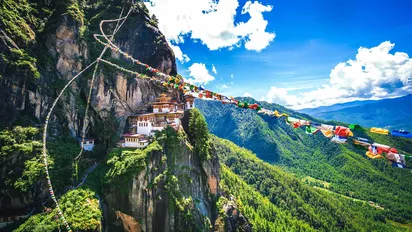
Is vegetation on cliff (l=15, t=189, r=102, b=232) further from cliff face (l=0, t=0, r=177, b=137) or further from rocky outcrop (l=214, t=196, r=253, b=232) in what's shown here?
rocky outcrop (l=214, t=196, r=253, b=232)

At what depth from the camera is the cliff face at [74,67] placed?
35906mm

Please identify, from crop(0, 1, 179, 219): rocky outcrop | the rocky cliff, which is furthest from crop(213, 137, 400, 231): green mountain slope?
crop(0, 1, 179, 219): rocky outcrop

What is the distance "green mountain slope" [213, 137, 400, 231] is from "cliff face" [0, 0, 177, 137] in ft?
177

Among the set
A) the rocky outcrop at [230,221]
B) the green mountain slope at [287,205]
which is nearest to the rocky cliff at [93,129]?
the rocky outcrop at [230,221]

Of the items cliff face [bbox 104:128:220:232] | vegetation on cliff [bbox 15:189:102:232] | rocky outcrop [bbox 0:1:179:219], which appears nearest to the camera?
vegetation on cliff [bbox 15:189:102:232]

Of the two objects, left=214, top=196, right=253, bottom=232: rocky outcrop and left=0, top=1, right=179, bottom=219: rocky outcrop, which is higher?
left=0, top=1, right=179, bottom=219: rocky outcrop

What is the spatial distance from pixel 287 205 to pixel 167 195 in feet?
285

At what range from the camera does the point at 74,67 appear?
44125 millimetres

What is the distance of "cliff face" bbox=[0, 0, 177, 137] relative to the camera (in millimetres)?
35906

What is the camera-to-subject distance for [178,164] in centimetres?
4069

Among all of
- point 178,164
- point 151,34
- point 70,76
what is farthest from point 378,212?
point 70,76

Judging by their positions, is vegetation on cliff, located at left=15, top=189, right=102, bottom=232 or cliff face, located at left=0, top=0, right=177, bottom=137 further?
cliff face, located at left=0, top=0, right=177, bottom=137

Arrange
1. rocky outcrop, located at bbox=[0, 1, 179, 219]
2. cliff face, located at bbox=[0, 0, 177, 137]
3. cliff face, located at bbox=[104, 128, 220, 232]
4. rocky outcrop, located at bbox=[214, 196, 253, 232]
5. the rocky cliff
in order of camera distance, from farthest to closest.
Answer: rocky outcrop, located at bbox=[214, 196, 253, 232] → cliff face, located at bbox=[0, 0, 177, 137] → rocky outcrop, located at bbox=[0, 1, 179, 219] → cliff face, located at bbox=[104, 128, 220, 232] → the rocky cliff

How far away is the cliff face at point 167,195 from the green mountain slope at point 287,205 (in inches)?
1706
